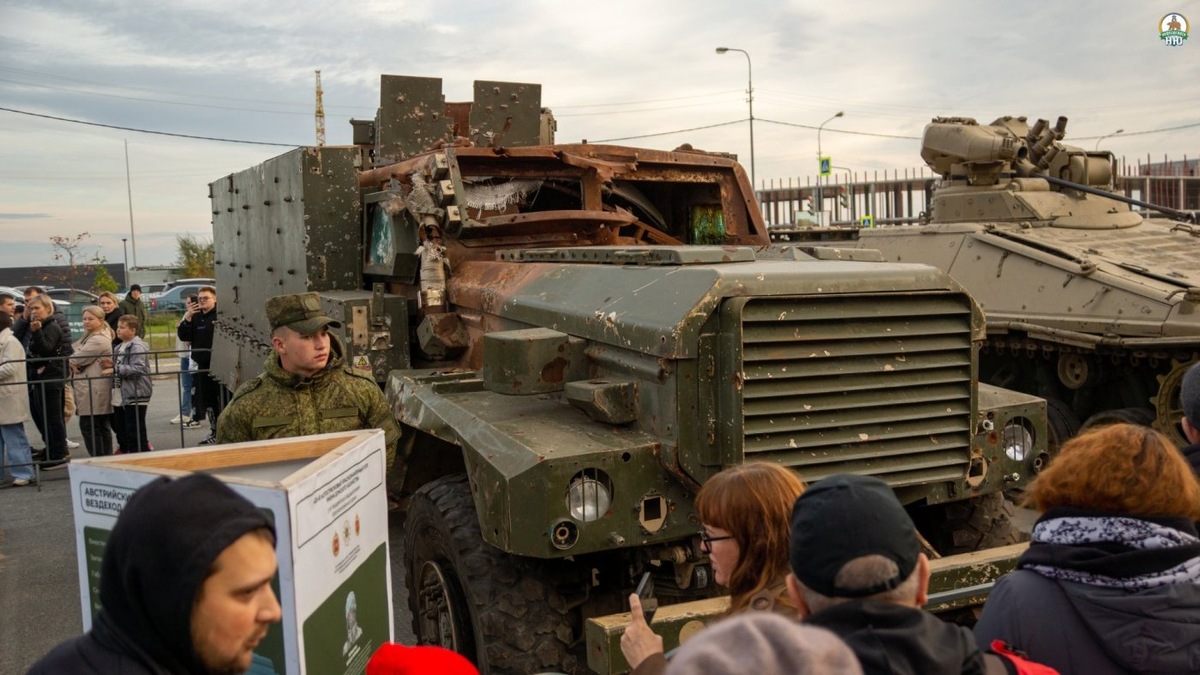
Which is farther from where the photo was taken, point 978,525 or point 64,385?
point 64,385

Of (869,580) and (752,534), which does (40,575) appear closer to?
(752,534)

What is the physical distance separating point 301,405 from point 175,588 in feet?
7.96

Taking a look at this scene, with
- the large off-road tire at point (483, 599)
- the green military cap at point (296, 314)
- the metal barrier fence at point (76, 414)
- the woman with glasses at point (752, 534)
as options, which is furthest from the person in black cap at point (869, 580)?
the metal barrier fence at point (76, 414)

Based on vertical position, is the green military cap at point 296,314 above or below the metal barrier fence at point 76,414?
above

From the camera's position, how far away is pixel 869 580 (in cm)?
179

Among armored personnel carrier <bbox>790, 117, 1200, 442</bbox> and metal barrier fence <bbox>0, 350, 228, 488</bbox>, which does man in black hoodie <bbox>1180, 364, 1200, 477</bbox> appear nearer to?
armored personnel carrier <bbox>790, 117, 1200, 442</bbox>

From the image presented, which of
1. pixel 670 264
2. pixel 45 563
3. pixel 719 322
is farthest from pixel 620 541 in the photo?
pixel 45 563

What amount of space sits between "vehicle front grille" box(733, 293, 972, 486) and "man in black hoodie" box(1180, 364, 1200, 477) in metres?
1.03

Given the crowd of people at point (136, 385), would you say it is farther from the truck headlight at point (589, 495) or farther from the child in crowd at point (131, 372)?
the truck headlight at point (589, 495)

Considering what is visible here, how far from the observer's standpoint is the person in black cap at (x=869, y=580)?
68.8 inches

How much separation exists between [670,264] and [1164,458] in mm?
2366

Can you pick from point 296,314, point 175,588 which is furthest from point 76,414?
point 175,588

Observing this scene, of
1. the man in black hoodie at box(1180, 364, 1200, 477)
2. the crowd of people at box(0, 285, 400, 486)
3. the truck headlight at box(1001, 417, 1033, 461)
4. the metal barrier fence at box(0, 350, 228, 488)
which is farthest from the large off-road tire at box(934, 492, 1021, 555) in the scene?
the metal barrier fence at box(0, 350, 228, 488)

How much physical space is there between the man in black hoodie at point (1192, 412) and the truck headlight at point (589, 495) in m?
1.79
